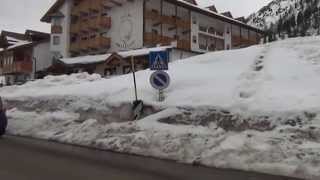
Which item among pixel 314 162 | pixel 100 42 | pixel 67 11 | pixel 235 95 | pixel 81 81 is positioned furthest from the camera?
pixel 67 11

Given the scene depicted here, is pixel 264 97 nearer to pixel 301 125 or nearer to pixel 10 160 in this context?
pixel 301 125

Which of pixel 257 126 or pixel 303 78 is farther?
pixel 303 78

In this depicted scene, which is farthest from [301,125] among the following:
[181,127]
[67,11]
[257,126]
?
[67,11]

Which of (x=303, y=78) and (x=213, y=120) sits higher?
(x=303, y=78)

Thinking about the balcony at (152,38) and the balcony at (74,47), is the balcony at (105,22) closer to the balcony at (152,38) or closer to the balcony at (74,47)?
the balcony at (74,47)

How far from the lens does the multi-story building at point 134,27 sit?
2345 inches

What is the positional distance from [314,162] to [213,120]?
4135mm

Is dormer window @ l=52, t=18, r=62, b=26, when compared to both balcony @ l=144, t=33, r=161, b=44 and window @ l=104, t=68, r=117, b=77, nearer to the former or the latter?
window @ l=104, t=68, r=117, b=77

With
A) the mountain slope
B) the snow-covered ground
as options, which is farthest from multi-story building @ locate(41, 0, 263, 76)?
the mountain slope

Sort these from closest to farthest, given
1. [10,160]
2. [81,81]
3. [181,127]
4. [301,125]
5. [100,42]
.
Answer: [10,160]
[301,125]
[181,127]
[81,81]
[100,42]

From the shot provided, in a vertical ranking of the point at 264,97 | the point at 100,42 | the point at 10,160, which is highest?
the point at 100,42

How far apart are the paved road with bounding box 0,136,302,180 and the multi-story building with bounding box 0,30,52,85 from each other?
56118 millimetres

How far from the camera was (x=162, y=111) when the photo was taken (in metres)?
16.2

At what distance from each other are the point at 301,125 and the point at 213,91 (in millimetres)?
4355
